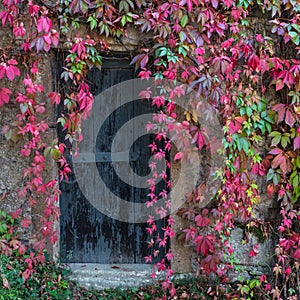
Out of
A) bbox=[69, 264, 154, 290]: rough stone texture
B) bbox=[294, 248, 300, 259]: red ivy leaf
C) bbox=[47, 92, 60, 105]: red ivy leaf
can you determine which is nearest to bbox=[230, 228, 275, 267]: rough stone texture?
bbox=[294, 248, 300, 259]: red ivy leaf

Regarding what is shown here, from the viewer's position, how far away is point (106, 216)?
3514mm

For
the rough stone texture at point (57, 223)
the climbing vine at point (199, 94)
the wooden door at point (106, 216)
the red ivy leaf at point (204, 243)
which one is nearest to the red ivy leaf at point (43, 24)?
the climbing vine at point (199, 94)

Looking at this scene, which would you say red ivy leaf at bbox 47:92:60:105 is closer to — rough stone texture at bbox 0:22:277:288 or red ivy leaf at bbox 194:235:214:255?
rough stone texture at bbox 0:22:277:288

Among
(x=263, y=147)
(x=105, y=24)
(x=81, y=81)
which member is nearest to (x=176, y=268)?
(x=263, y=147)

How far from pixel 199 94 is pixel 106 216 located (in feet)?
4.07

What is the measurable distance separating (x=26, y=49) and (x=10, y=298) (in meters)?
1.63

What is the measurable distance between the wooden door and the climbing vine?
18cm

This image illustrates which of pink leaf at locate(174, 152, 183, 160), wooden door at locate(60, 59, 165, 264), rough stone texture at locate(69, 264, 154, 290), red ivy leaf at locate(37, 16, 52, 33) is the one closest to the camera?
red ivy leaf at locate(37, 16, 52, 33)

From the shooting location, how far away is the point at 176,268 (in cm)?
332

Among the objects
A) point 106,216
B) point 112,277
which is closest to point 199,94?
point 106,216

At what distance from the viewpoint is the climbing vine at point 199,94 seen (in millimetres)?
2988

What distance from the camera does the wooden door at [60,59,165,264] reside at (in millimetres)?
3412

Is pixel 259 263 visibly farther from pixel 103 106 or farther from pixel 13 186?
pixel 13 186

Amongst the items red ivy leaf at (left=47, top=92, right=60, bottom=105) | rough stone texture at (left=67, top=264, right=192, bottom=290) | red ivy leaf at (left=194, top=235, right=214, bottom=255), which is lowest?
rough stone texture at (left=67, top=264, right=192, bottom=290)
